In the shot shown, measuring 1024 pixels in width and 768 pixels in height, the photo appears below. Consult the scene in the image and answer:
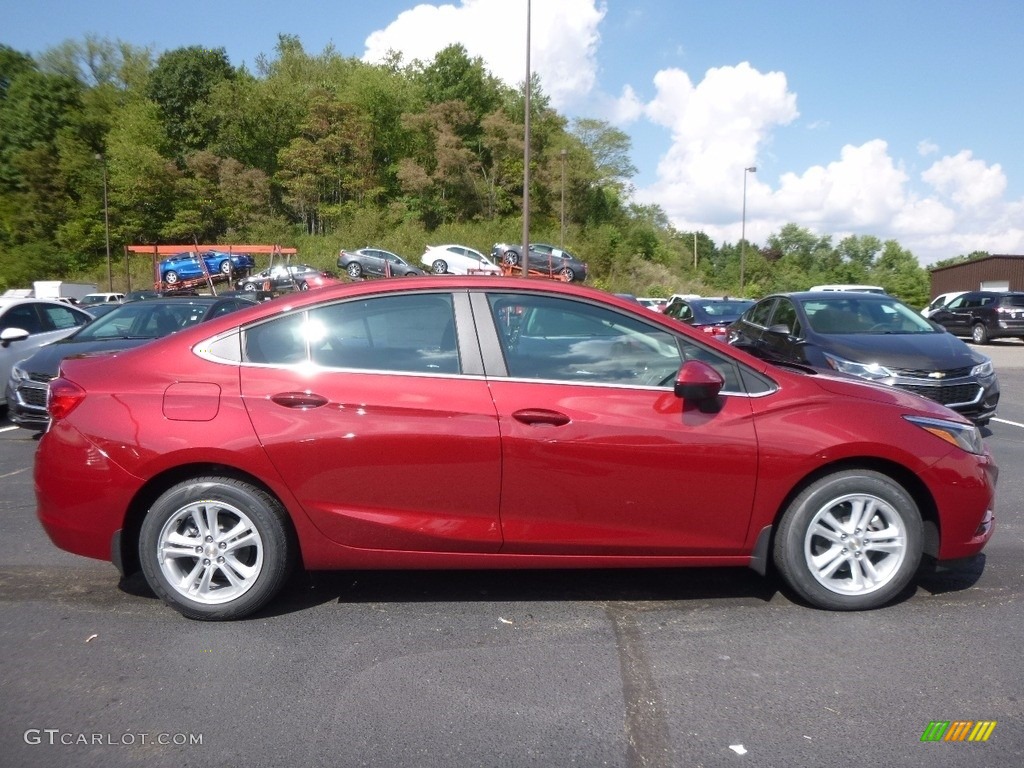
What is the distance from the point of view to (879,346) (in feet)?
27.3

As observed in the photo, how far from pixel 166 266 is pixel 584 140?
37.1 meters

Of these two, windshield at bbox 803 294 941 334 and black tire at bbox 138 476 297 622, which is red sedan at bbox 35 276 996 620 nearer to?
black tire at bbox 138 476 297 622

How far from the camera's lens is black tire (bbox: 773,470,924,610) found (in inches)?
154

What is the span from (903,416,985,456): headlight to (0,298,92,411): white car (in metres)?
9.68

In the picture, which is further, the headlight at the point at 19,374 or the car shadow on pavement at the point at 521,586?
the headlight at the point at 19,374

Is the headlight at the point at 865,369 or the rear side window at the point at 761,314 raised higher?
the rear side window at the point at 761,314

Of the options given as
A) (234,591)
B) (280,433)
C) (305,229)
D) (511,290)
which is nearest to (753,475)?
(511,290)

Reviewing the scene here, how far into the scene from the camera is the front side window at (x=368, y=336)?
3.92 m

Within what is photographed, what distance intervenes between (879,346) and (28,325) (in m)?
10.4

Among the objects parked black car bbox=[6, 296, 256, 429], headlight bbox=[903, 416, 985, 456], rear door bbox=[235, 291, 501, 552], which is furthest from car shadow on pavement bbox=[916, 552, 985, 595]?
parked black car bbox=[6, 296, 256, 429]

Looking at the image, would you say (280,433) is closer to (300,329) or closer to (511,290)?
(300,329)

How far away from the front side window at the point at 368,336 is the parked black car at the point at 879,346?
4356mm

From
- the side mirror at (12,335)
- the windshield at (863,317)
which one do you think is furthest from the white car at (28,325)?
the windshield at (863,317)

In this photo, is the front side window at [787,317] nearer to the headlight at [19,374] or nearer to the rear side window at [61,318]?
the headlight at [19,374]
